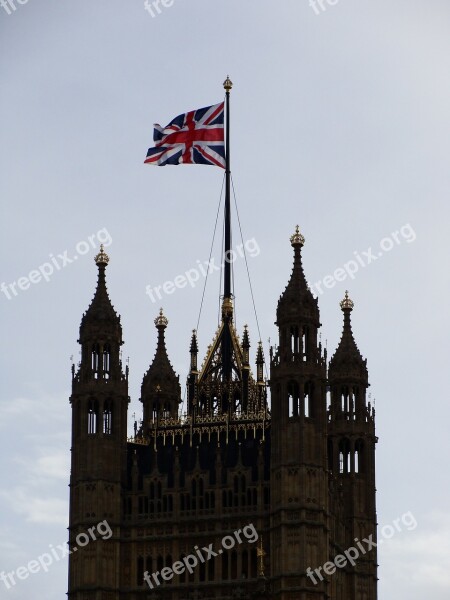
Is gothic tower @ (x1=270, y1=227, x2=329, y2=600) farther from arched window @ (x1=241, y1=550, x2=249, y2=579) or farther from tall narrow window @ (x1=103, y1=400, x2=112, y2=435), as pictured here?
tall narrow window @ (x1=103, y1=400, x2=112, y2=435)

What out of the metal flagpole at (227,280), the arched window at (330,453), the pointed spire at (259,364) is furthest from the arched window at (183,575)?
the arched window at (330,453)

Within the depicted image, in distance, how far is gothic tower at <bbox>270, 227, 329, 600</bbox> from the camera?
150750 millimetres

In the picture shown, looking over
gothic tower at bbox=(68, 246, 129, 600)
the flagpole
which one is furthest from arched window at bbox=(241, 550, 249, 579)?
the flagpole

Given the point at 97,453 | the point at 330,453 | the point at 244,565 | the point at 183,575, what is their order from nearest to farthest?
the point at 244,565 → the point at 183,575 → the point at 97,453 → the point at 330,453

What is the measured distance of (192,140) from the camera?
537ft

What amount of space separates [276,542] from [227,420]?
369 inches

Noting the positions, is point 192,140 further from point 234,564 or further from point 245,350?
point 234,564

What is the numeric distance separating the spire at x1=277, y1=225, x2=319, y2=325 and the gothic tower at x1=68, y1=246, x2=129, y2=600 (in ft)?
33.4

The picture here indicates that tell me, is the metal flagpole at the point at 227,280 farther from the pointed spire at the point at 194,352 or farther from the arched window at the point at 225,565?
the arched window at the point at 225,565

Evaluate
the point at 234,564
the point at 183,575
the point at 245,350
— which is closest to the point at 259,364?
the point at 245,350

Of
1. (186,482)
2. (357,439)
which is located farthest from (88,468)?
(357,439)

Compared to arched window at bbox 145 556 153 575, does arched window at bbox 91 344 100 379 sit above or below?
above

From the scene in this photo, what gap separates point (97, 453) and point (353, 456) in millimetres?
17877

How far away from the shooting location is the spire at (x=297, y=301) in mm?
156875
